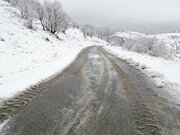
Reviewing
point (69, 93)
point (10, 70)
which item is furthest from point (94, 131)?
point (10, 70)

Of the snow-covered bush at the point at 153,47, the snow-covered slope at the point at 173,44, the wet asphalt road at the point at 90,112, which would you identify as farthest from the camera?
the snow-covered slope at the point at 173,44

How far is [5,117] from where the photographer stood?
15.3 ft

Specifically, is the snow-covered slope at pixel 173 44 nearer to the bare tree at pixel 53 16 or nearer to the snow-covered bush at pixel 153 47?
the snow-covered bush at pixel 153 47

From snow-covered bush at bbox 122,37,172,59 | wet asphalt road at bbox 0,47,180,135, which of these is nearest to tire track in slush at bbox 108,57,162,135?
wet asphalt road at bbox 0,47,180,135

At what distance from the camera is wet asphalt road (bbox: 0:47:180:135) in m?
4.17

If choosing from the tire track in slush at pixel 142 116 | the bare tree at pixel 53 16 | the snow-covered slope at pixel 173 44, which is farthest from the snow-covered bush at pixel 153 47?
the tire track in slush at pixel 142 116

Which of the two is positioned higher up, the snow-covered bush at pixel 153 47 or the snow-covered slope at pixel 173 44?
the snow-covered bush at pixel 153 47

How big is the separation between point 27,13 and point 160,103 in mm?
33737

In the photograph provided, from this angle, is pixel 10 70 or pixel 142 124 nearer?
pixel 142 124

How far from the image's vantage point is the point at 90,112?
5.08 meters

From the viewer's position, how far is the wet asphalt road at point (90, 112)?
4.17m

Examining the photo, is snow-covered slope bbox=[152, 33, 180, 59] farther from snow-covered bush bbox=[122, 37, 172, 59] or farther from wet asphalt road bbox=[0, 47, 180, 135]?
wet asphalt road bbox=[0, 47, 180, 135]

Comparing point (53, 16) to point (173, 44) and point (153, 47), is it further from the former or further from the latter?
point (173, 44)

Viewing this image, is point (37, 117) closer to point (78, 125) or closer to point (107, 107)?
point (78, 125)
